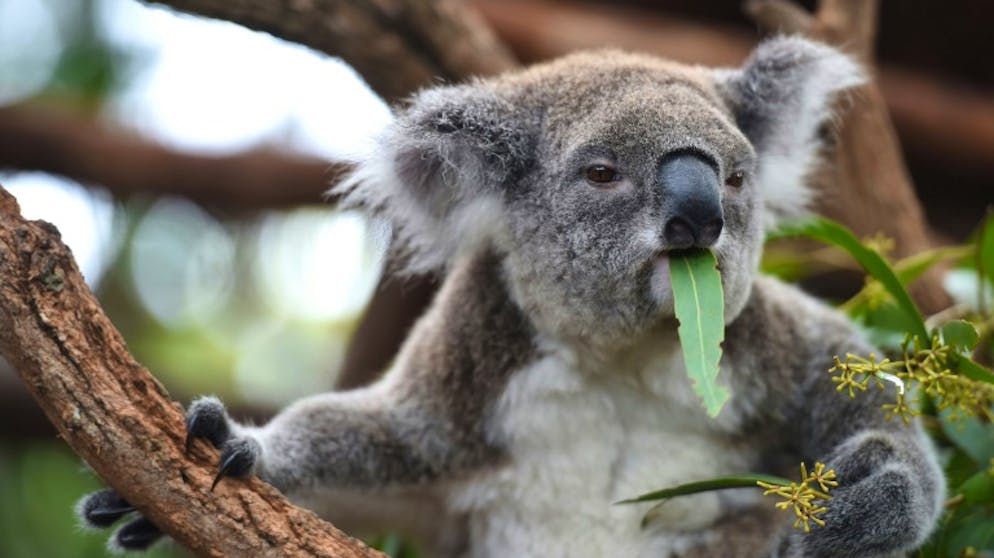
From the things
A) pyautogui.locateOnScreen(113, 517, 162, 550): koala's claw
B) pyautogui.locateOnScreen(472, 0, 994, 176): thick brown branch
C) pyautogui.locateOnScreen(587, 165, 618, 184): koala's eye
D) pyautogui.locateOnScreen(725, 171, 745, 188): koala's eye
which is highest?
pyautogui.locateOnScreen(472, 0, 994, 176): thick brown branch

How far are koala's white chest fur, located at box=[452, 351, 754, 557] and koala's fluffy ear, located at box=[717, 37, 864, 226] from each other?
0.78m

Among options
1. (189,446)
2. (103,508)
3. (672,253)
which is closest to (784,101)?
(672,253)

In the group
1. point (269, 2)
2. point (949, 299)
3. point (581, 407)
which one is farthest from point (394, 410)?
point (949, 299)

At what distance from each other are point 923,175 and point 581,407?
14.9 ft

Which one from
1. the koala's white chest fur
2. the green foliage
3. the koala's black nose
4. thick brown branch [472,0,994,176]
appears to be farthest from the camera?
thick brown branch [472,0,994,176]

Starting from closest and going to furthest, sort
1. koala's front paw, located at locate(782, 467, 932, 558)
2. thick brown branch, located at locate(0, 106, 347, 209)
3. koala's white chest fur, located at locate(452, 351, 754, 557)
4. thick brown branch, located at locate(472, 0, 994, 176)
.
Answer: koala's front paw, located at locate(782, 467, 932, 558) → koala's white chest fur, located at locate(452, 351, 754, 557) → thick brown branch, located at locate(472, 0, 994, 176) → thick brown branch, located at locate(0, 106, 347, 209)

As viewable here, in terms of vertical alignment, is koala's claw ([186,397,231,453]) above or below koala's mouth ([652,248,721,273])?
below

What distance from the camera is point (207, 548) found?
8.67 feet

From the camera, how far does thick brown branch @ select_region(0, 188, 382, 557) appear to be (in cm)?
258

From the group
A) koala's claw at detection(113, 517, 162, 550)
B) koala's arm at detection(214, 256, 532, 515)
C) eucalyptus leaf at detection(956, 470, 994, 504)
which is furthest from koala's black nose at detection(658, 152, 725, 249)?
koala's claw at detection(113, 517, 162, 550)

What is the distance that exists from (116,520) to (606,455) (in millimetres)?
1452

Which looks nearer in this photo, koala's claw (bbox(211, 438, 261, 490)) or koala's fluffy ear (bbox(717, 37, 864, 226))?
koala's claw (bbox(211, 438, 261, 490))

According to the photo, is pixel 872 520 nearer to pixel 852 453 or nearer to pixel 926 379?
pixel 852 453

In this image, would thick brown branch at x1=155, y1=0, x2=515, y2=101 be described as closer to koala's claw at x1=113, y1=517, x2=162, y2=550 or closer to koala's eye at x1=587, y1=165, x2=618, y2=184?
koala's eye at x1=587, y1=165, x2=618, y2=184
